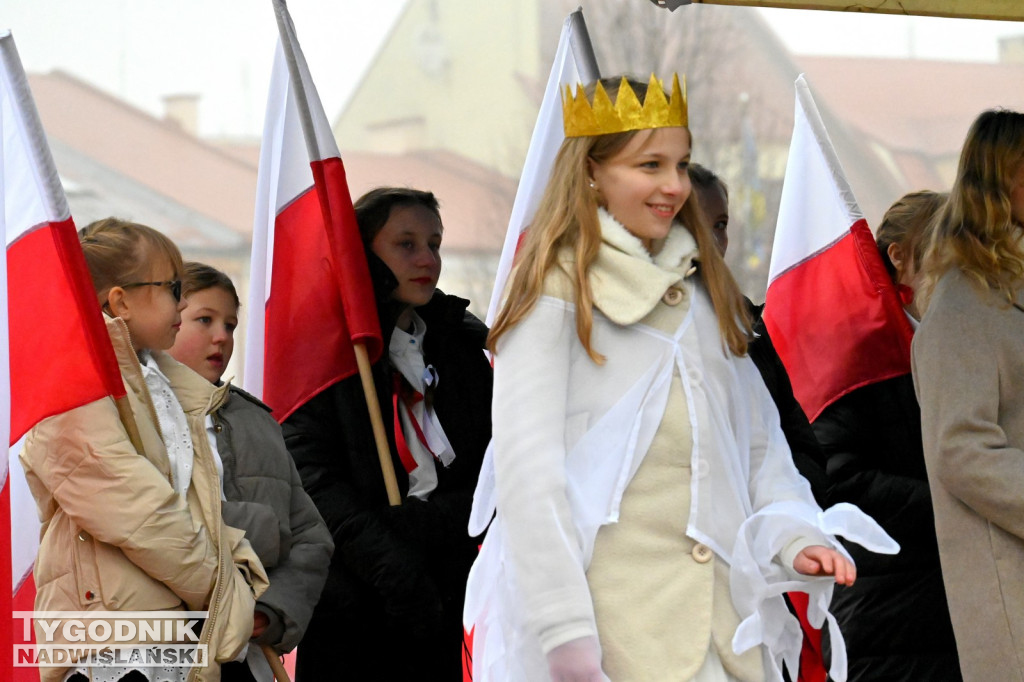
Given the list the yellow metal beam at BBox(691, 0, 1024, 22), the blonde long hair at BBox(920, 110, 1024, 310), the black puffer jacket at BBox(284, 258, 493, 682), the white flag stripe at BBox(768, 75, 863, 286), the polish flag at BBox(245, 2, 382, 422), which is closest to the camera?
the blonde long hair at BBox(920, 110, 1024, 310)

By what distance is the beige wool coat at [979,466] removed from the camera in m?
2.75

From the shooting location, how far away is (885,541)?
225 centimetres

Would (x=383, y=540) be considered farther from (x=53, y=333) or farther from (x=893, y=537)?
(x=893, y=537)

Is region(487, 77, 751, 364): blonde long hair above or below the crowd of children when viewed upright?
above

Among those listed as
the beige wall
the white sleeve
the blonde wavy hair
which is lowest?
the white sleeve

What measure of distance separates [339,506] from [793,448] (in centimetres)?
116

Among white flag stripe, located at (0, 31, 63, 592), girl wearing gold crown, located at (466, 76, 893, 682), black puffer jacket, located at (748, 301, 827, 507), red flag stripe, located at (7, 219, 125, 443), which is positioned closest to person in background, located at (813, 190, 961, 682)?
black puffer jacket, located at (748, 301, 827, 507)

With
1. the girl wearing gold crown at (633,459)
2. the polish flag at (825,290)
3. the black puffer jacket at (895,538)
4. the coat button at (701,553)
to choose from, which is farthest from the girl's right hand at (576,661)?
the polish flag at (825,290)

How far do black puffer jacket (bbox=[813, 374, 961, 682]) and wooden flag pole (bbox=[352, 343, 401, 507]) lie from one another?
112 centimetres

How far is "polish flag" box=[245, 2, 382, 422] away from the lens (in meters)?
3.71

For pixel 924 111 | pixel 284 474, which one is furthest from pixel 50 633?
pixel 924 111

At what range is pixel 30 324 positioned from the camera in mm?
3004

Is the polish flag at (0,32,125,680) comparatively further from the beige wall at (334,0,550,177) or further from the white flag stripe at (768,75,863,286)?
the beige wall at (334,0,550,177)

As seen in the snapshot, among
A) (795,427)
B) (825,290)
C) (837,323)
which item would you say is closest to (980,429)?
(795,427)
